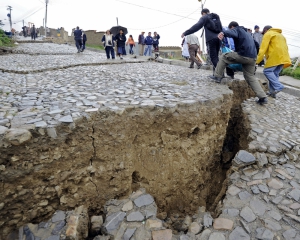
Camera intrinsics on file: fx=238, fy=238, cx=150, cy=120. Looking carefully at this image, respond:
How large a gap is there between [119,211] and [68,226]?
512mm

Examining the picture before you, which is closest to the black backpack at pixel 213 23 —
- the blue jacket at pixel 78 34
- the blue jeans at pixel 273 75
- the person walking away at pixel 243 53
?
the person walking away at pixel 243 53

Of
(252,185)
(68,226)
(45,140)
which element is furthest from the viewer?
(252,185)

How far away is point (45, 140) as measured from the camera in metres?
2.44

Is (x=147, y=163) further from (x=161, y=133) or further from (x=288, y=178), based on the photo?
(x=288, y=178)

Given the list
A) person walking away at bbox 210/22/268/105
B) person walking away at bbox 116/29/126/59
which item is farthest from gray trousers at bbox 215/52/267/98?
person walking away at bbox 116/29/126/59

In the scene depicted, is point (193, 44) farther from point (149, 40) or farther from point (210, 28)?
point (149, 40)

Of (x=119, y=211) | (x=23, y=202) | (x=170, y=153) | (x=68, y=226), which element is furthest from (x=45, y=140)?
(x=170, y=153)

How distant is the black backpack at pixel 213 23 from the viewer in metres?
5.97

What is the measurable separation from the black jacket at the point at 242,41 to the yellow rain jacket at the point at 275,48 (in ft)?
1.36

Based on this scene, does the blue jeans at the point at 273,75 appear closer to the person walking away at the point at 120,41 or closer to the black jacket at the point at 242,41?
the black jacket at the point at 242,41

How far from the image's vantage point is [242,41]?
4668mm

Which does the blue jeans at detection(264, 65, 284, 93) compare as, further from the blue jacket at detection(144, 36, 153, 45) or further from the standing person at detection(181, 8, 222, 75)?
the blue jacket at detection(144, 36, 153, 45)

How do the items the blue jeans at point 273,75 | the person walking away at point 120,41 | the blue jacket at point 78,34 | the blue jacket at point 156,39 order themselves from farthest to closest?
the blue jacket at point 156,39, the blue jacket at point 78,34, the person walking away at point 120,41, the blue jeans at point 273,75

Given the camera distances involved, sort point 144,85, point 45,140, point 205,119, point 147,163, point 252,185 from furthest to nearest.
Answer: point 144,85 < point 205,119 < point 147,163 < point 252,185 < point 45,140
